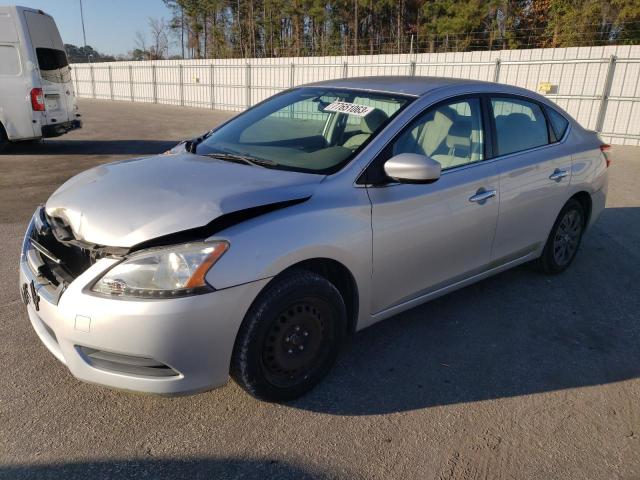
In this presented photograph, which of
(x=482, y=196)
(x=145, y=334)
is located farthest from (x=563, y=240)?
(x=145, y=334)

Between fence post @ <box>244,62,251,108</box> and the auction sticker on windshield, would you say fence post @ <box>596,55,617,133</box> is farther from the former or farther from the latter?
fence post @ <box>244,62,251,108</box>

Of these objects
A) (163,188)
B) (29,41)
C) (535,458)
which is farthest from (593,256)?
(29,41)

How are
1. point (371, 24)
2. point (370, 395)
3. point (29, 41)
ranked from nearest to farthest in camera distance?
1. point (370, 395)
2. point (29, 41)
3. point (371, 24)

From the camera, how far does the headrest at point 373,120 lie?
314cm

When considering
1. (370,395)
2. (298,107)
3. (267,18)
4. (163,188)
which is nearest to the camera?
(163,188)

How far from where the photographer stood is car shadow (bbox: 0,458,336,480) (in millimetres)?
2221

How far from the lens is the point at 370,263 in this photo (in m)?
2.87

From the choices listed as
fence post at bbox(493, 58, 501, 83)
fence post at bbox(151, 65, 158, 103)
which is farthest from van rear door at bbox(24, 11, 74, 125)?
fence post at bbox(151, 65, 158, 103)

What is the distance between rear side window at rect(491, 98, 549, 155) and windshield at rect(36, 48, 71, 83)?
971cm

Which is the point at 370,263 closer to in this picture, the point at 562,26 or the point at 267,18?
the point at 562,26

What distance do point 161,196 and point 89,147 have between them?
11068mm

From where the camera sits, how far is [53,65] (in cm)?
1088

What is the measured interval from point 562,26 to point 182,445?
27.9 metres

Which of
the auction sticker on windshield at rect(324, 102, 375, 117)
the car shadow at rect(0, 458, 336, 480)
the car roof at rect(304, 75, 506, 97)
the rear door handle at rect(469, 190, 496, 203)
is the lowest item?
the car shadow at rect(0, 458, 336, 480)
